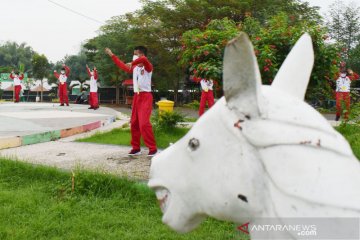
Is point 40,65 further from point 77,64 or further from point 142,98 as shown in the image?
point 142,98

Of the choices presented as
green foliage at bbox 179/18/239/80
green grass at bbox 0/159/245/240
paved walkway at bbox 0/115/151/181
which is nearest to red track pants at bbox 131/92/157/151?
paved walkway at bbox 0/115/151/181

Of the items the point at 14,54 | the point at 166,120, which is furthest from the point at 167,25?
the point at 14,54

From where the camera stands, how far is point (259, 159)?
0.97 meters

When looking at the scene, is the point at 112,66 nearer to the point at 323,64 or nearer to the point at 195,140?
the point at 323,64

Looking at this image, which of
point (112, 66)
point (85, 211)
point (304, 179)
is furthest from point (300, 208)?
point (112, 66)

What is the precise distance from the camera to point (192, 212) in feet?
3.85

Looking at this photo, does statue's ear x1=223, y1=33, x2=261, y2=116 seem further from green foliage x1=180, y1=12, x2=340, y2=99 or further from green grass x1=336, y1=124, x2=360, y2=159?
green foliage x1=180, y1=12, x2=340, y2=99

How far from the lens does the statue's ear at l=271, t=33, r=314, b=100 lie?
1.12 meters

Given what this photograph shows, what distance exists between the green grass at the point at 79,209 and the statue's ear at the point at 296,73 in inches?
80.4

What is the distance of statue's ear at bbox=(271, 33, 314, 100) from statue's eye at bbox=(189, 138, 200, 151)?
0.27m

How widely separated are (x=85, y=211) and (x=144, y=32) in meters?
22.0

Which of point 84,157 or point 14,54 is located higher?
point 14,54

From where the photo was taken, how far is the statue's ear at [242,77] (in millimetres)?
897

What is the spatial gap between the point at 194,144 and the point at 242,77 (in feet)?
0.90
